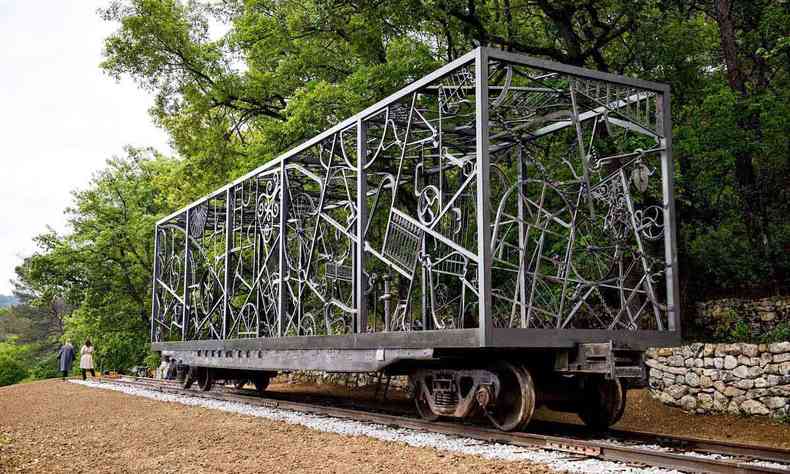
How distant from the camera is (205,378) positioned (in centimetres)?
1633

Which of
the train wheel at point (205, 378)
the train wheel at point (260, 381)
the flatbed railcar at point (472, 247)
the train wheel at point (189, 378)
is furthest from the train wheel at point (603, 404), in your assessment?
the train wheel at point (189, 378)

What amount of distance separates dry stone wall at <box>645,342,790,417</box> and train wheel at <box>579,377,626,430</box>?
327 cm

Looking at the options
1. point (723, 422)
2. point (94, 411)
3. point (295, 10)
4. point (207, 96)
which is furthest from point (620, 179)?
point (207, 96)

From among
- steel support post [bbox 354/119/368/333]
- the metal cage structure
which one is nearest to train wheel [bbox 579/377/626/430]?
the metal cage structure

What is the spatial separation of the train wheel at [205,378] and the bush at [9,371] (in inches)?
981

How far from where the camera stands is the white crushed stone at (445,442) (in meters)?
6.12

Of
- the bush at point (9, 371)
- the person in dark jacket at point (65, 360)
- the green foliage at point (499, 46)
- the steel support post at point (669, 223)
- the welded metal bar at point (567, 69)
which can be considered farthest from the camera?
the bush at point (9, 371)

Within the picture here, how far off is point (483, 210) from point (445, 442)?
2431mm

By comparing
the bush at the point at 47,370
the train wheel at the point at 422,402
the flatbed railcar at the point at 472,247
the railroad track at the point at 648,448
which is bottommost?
the bush at the point at 47,370

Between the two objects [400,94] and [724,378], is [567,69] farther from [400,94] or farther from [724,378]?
[724,378]

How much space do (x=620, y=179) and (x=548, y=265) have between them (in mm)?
4618

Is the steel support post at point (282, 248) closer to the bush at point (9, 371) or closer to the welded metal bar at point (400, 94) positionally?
the welded metal bar at point (400, 94)

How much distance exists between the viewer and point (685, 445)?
725 cm

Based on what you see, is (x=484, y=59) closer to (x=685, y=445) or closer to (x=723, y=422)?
(x=685, y=445)
